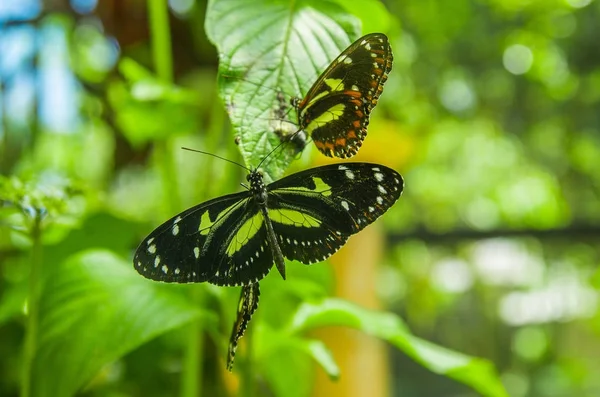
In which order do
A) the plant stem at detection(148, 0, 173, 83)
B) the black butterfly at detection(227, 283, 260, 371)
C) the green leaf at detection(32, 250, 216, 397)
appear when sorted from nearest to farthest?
the black butterfly at detection(227, 283, 260, 371)
the green leaf at detection(32, 250, 216, 397)
the plant stem at detection(148, 0, 173, 83)

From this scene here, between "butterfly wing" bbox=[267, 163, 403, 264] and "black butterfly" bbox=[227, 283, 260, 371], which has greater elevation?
"butterfly wing" bbox=[267, 163, 403, 264]

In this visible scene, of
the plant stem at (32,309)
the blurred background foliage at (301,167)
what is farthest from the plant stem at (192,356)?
the plant stem at (32,309)

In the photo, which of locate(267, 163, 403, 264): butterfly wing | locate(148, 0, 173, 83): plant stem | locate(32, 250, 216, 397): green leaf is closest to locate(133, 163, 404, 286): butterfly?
locate(267, 163, 403, 264): butterfly wing

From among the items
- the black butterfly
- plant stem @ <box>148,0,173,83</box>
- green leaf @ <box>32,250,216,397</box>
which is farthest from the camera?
plant stem @ <box>148,0,173,83</box>

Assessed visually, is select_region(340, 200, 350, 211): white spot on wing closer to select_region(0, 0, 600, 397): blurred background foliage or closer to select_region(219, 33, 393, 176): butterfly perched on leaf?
select_region(219, 33, 393, 176): butterfly perched on leaf

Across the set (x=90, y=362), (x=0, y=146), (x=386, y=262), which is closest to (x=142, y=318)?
(x=90, y=362)

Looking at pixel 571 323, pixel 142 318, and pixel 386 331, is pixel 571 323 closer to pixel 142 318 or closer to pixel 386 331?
pixel 386 331
